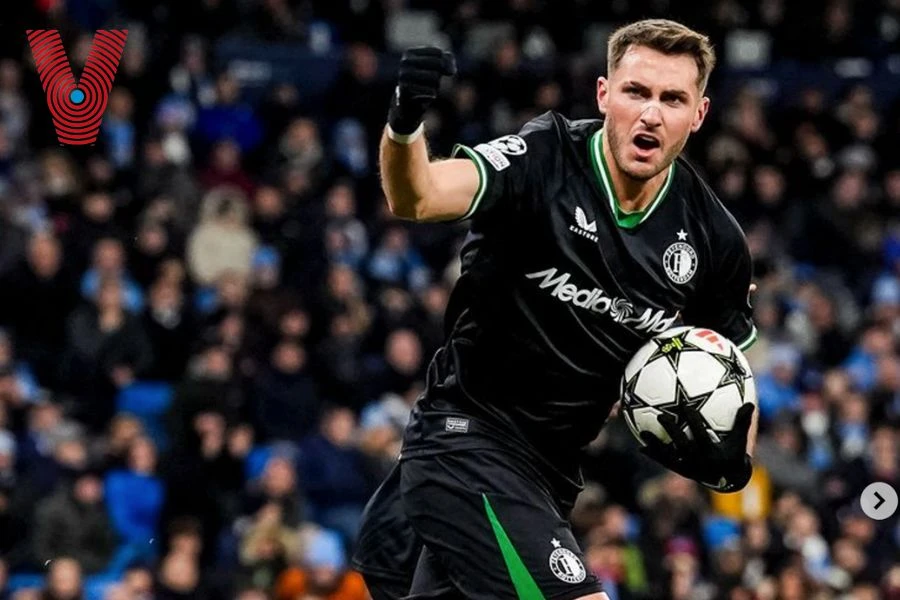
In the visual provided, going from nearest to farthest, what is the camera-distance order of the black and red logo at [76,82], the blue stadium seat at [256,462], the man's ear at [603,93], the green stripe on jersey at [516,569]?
1. the green stripe on jersey at [516,569]
2. the man's ear at [603,93]
3. the blue stadium seat at [256,462]
4. the black and red logo at [76,82]

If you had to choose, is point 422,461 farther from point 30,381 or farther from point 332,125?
point 332,125

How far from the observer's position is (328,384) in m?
13.6

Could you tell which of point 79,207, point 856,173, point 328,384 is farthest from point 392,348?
point 856,173

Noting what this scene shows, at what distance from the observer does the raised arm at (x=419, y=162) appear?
4.84 m

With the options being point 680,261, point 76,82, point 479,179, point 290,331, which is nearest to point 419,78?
point 479,179

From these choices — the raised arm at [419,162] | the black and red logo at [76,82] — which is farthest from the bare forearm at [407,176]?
the black and red logo at [76,82]

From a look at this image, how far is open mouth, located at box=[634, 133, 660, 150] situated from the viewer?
5.60 metres

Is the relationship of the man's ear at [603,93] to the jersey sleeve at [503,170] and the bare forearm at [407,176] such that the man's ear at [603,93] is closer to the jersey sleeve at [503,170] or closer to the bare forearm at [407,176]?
the jersey sleeve at [503,170]

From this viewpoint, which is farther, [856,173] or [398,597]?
[856,173]

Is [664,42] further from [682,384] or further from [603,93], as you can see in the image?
[682,384]

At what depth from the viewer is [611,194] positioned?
574cm

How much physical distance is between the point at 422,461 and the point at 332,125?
11068 mm

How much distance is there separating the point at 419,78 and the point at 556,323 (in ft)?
3.84

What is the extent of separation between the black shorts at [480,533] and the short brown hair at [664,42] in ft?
4.43
